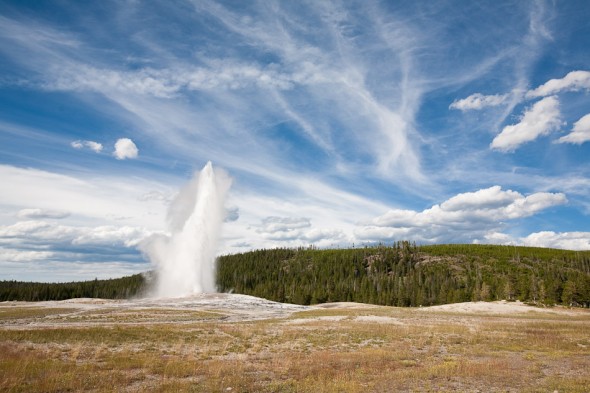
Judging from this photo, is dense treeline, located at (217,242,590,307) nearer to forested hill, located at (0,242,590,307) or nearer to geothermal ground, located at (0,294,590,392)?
forested hill, located at (0,242,590,307)

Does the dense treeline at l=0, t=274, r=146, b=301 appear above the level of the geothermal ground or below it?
below

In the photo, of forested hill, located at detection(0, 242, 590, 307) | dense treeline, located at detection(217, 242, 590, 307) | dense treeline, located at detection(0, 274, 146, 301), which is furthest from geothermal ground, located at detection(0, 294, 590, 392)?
dense treeline, located at detection(0, 274, 146, 301)

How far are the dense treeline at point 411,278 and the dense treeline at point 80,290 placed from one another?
126 feet

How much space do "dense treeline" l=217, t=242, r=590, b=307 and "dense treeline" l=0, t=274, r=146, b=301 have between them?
126 feet

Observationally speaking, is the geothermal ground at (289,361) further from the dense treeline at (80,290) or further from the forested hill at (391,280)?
the dense treeline at (80,290)

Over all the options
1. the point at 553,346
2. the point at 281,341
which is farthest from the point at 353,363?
the point at 553,346

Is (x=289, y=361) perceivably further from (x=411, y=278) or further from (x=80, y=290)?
(x=80, y=290)

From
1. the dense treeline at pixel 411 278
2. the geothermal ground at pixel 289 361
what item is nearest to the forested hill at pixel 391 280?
the dense treeline at pixel 411 278

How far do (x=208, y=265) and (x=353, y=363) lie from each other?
282ft

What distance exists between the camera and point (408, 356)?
22266 millimetres

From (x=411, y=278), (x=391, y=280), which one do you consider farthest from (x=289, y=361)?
(x=391, y=280)

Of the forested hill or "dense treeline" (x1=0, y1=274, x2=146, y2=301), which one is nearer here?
the forested hill

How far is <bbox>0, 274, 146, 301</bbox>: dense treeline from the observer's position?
150 meters

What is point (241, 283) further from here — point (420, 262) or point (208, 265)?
point (420, 262)
